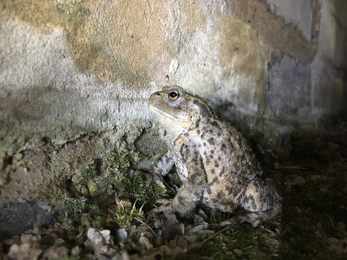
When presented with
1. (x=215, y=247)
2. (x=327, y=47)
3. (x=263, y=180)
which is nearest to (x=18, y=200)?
(x=215, y=247)

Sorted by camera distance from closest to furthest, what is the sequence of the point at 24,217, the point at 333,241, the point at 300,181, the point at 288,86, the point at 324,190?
1. the point at 24,217
2. the point at 333,241
3. the point at 324,190
4. the point at 300,181
5. the point at 288,86

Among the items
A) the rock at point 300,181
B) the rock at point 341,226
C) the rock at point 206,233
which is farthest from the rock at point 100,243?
the rock at point 300,181

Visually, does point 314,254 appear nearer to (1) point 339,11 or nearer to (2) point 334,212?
(2) point 334,212

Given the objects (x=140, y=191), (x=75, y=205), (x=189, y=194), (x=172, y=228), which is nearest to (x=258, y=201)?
(x=189, y=194)

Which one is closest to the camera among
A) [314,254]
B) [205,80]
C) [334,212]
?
[314,254]

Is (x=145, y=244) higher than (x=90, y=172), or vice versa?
(x=90, y=172)

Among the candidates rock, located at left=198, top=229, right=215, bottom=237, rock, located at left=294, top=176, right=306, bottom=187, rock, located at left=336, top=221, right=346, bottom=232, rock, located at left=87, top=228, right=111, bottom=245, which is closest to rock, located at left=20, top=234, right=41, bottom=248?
rock, located at left=87, top=228, right=111, bottom=245

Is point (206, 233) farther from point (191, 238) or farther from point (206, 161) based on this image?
point (206, 161)
